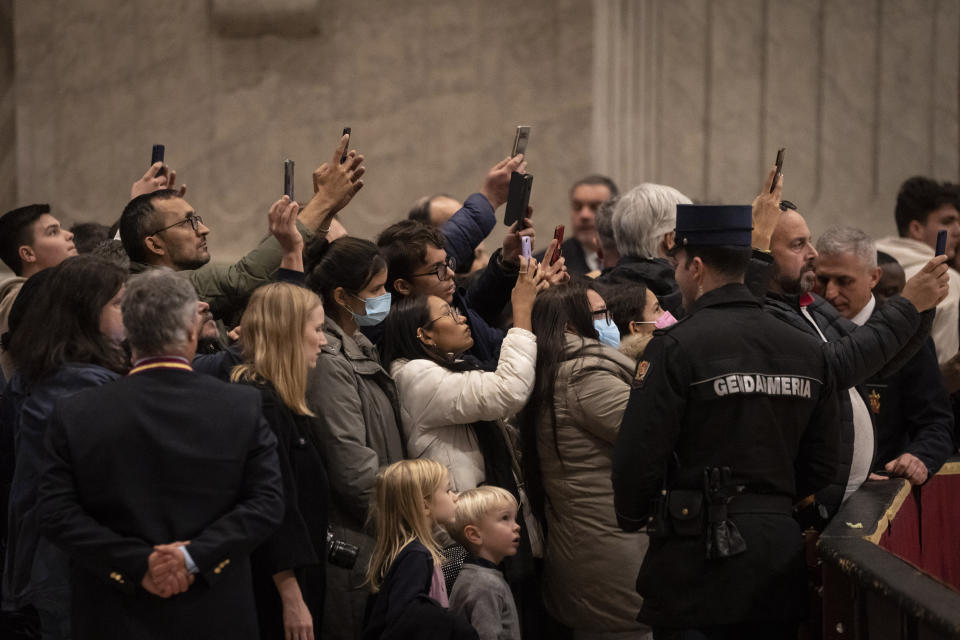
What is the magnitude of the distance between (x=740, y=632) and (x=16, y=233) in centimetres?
296

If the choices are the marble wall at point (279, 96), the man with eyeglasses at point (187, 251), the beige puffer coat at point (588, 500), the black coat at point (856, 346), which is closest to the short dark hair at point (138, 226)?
the man with eyeglasses at point (187, 251)

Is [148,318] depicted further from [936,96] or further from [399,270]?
[936,96]

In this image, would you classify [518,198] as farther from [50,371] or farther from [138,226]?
[50,371]

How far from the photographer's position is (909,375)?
15.1ft

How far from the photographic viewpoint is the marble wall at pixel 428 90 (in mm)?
6770

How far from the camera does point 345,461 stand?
3.72 m

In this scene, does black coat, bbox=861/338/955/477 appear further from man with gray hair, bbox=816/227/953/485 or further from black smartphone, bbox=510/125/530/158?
black smartphone, bbox=510/125/530/158

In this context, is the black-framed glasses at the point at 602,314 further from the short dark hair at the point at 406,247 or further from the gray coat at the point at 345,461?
the gray coat at the point at 345,461

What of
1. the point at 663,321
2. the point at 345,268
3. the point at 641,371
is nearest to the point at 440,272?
the point at 345,268

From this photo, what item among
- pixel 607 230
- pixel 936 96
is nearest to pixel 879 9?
pixel 936 96

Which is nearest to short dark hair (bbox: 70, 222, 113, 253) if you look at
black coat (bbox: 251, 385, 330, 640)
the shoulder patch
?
black coat (bbox: 251, 385, 330, 640)

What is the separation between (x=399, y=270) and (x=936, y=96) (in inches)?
151

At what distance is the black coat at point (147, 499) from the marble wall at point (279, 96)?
12.5ft

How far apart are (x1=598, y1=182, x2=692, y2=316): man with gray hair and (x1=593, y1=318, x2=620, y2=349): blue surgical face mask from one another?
232 millimetres
